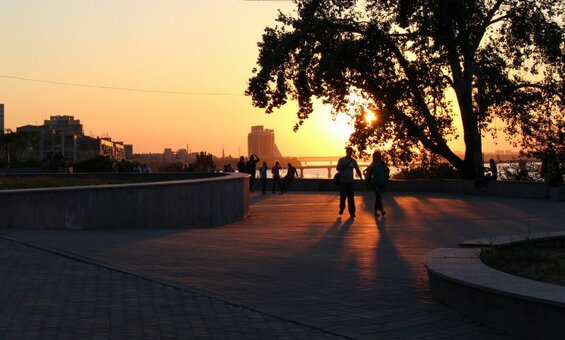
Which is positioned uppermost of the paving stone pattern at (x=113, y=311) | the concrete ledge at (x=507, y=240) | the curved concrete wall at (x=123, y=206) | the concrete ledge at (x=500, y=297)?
the curved concrete wall at (x=123, y=206)

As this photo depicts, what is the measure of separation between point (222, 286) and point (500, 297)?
3013 mm

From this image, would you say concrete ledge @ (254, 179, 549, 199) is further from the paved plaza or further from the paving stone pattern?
the paving stone pattern

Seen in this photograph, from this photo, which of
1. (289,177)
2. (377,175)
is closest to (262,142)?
(289,177)

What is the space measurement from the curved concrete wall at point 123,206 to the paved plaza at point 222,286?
525 millimetres

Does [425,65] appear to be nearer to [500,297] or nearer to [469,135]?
[469,135]

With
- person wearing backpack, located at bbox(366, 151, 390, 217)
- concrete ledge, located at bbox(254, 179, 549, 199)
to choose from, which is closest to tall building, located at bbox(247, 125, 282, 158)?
concrete ledge, located at bbox(254, 179, 549, 199)

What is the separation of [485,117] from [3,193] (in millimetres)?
24498

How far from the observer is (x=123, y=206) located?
14.1m

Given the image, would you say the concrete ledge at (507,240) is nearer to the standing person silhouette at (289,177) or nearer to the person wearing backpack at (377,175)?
the person wearing backpack at (377,175)

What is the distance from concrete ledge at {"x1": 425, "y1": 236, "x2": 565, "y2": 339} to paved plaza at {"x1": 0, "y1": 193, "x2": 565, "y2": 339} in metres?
0.13

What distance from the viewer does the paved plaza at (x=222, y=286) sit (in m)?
6.10

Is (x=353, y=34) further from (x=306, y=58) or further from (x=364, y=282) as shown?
(x=364, y=282)

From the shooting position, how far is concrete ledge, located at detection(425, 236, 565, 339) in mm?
5441

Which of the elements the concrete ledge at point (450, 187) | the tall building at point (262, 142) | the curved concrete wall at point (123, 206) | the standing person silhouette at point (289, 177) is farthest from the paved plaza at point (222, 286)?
the tall building at point (262, 142)
